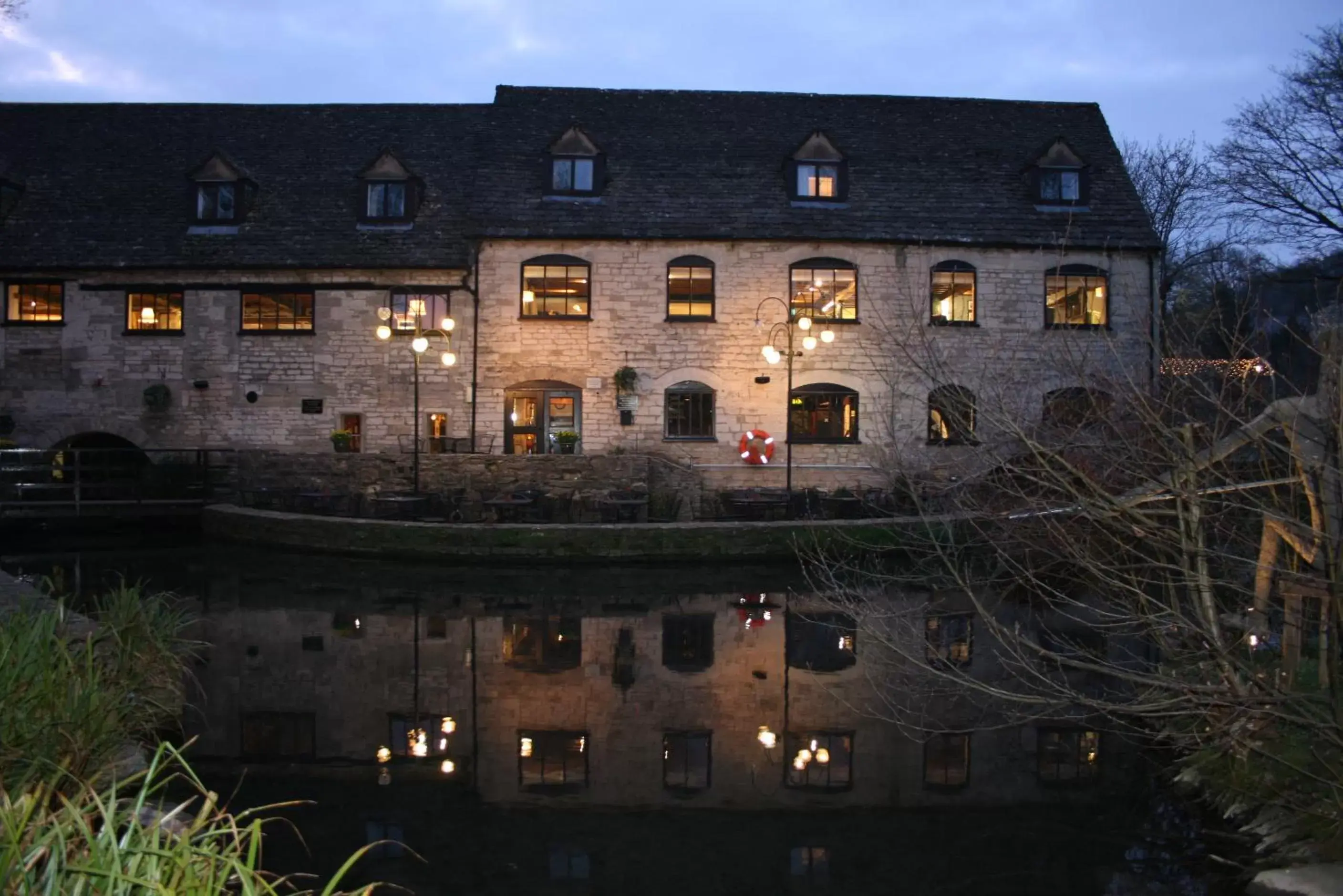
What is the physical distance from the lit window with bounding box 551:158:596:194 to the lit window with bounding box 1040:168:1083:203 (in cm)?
997

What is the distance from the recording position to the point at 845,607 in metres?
7.49

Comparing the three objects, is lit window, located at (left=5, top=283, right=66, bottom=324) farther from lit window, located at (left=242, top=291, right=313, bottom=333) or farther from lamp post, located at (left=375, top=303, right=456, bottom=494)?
lamp post, located at (left=375, top=303, right=456, bottom=494)

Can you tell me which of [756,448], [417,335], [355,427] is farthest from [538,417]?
[756,448]

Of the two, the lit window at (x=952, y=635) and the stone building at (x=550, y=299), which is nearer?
the lit window at (x=952, y=635)

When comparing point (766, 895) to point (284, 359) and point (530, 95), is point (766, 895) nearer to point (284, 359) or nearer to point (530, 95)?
point (284, 359)

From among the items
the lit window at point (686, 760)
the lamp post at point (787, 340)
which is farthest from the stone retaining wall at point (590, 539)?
the lit window at point (686, 760)

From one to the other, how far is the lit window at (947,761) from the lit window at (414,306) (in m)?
17.1

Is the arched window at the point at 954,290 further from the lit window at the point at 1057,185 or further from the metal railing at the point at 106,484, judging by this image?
the metal railing at the point at 106,484

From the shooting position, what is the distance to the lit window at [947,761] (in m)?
7.90

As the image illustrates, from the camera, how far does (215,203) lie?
24.4m

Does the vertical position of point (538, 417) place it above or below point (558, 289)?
below

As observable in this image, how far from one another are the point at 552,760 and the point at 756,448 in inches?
603

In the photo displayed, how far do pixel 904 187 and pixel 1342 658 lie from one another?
1890 centimetres

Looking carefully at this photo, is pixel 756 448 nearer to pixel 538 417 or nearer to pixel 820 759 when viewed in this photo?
pixel 538 417
